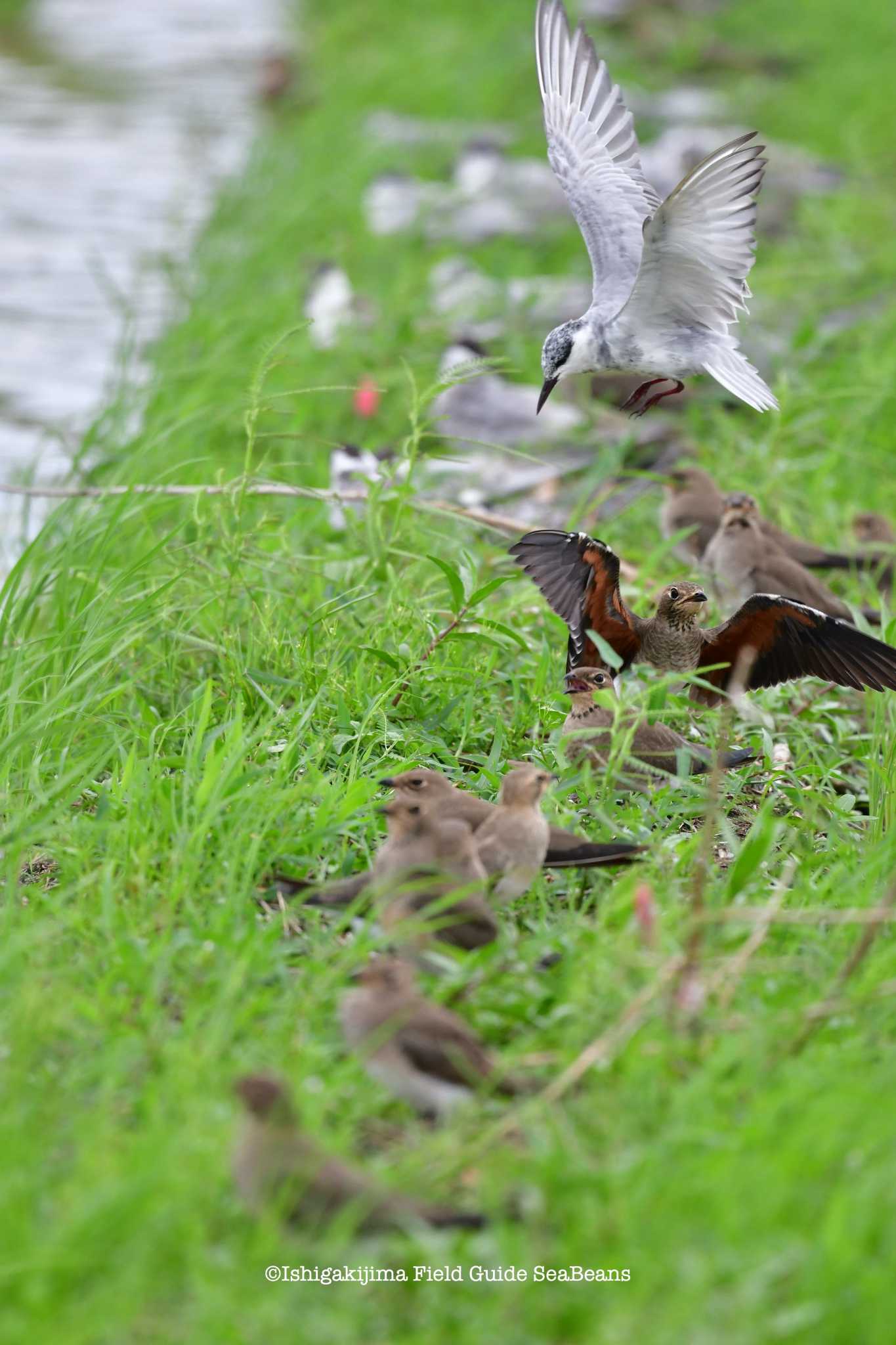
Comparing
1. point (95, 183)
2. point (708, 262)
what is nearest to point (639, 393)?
point (708, 262)

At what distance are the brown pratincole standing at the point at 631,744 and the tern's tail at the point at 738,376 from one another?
0.81m

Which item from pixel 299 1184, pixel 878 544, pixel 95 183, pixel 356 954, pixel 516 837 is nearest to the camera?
pixel 299 1184

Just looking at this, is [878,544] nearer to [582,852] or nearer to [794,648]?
[794,648]

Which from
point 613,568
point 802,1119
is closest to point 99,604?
point 613,568

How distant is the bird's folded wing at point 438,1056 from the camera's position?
3191mm

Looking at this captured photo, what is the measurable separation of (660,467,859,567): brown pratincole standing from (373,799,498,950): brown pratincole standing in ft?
10.00

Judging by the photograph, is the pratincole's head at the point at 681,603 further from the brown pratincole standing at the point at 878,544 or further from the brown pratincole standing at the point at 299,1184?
the brown pratincole standing at the point at 299,1184

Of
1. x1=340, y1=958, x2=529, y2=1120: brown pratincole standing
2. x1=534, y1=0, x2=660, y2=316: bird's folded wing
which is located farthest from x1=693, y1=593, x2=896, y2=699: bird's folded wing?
x1=340, y1=958, x2=529, y2=1120: brown pratincole standing

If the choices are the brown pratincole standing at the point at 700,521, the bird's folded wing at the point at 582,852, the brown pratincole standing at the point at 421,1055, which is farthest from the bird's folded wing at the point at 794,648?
the brown pratincole standing at the point at 700,521

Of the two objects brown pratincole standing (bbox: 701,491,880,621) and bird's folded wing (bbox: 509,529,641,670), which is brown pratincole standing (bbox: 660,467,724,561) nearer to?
brown pratincole standing (bbox: 701,491,880,621)

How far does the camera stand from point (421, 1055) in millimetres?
3193

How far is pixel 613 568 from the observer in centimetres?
477

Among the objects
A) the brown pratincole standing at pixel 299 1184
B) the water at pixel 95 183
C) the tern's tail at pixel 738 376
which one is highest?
the tern's tail at pixel 738 376

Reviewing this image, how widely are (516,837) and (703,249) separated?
161 centimetres
